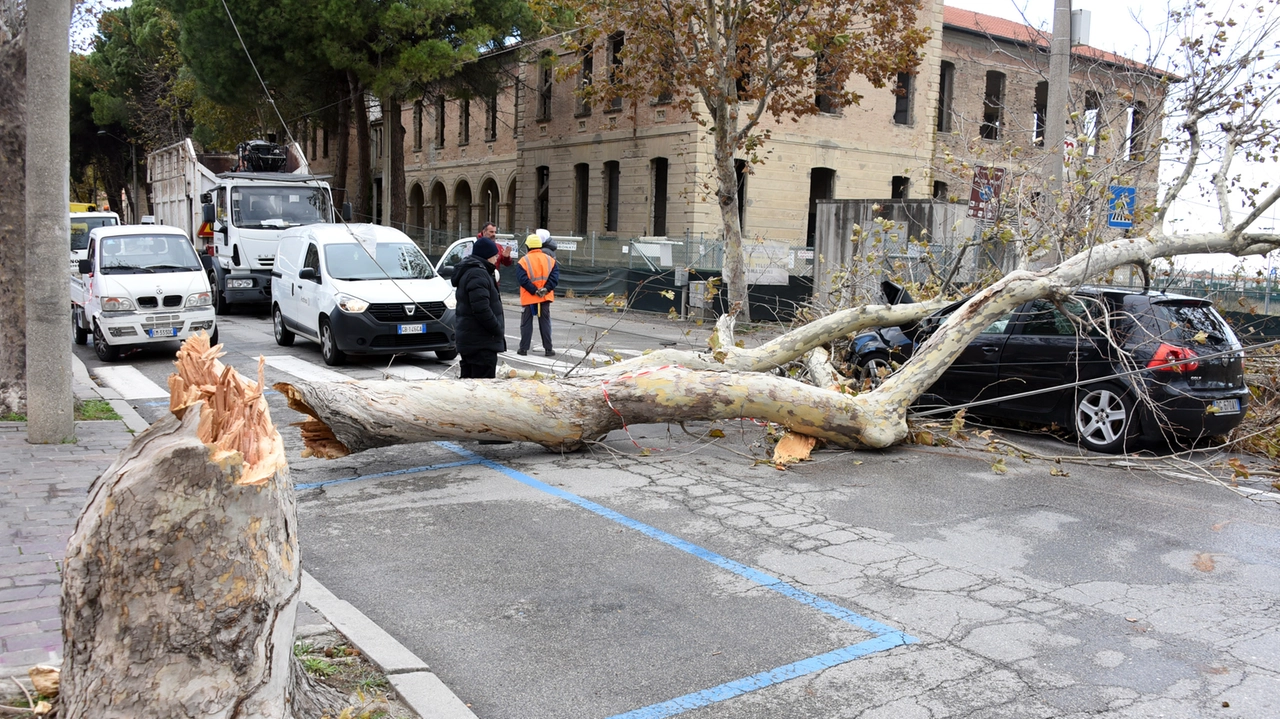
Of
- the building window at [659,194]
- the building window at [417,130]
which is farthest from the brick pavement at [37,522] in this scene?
the building window at [417,130]

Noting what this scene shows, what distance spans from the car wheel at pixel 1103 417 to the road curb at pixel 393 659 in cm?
699

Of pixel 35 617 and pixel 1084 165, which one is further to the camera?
Result: pixel 1084 165

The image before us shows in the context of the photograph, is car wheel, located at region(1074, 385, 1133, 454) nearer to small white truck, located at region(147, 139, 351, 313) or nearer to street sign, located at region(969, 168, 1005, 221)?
street sign, located at region(969, 168, 1005, 221)

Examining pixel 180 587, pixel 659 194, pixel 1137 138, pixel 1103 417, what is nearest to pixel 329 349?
pixel 1103 417

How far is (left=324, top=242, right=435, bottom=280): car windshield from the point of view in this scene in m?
14.5

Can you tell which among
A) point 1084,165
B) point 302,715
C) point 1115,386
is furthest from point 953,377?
point 302,715

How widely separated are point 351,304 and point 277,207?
8599 millimetres

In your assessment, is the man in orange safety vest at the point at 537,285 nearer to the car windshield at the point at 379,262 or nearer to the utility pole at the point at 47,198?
the car windshield at the point at 379,262

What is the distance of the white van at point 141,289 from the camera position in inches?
537

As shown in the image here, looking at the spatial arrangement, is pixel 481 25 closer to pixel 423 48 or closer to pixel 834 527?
pixel 423 48

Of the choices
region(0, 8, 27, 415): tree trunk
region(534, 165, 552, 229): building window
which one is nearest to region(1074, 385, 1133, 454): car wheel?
region(0, 8, 27, 415): tree trunk

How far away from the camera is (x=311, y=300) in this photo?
574 inches

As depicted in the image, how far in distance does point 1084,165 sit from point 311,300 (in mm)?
10287

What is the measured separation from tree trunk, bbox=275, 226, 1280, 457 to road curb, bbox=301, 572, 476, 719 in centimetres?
267
